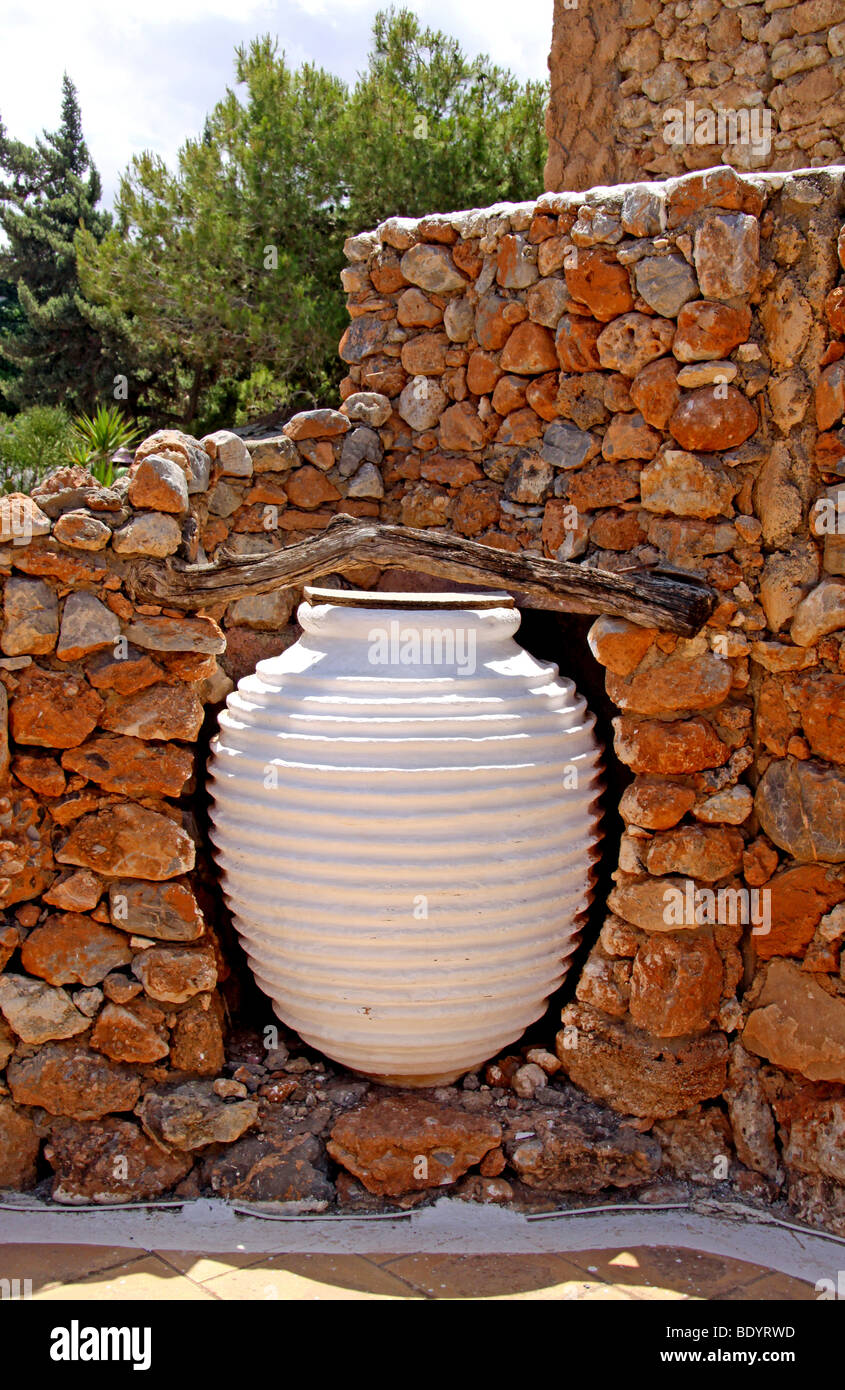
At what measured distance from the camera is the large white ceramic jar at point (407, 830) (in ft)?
10.6

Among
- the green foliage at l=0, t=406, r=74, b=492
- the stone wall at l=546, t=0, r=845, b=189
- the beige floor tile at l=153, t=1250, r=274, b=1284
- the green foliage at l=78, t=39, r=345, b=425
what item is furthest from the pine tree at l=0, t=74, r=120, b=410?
the beige floor tile at l=153, t=1250, r=274, b=1284

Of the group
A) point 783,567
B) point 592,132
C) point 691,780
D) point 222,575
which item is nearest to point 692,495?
point 783,567

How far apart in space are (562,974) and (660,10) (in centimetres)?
458

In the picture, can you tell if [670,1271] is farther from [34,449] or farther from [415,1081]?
[34,449]

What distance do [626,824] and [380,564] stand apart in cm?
104

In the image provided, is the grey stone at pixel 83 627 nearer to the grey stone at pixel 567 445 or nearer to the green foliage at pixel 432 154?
the grey stone at pixel 567 445

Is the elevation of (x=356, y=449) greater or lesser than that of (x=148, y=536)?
greater

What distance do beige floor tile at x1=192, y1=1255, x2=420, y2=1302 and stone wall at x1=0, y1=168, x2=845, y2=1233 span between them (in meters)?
0.28

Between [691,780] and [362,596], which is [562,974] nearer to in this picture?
[691,780]

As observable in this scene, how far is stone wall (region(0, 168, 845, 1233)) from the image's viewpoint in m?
3.26

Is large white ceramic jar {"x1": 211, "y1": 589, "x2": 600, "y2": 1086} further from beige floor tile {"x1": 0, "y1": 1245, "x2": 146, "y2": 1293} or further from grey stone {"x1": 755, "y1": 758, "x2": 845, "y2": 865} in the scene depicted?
beige floor tile {"x1": 0, "y1": 1245, "x2": 146, "y2": 1293}

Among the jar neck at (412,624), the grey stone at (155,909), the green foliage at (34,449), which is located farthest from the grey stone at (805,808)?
the green foliage at (34,449)

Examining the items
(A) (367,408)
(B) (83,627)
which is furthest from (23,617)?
(A) (367,408)

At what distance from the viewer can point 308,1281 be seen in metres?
2.96
